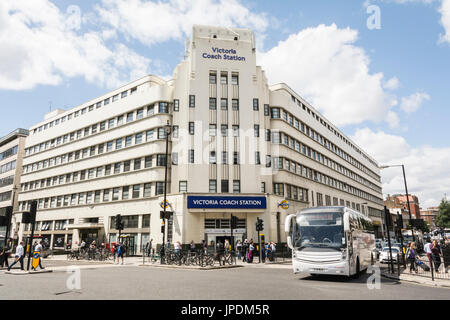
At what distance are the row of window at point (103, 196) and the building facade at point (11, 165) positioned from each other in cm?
1134

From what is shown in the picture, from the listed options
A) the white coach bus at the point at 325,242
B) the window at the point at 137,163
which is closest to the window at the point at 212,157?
the window at the point at 137,163

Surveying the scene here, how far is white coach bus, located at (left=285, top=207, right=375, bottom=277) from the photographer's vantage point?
12992mm

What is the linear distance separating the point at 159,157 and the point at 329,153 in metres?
29.2

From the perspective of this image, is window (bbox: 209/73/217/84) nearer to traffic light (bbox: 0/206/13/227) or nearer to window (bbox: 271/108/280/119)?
window (bbox: 271/108/280/119)

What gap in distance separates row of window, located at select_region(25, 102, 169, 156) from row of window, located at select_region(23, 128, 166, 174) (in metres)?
1.97

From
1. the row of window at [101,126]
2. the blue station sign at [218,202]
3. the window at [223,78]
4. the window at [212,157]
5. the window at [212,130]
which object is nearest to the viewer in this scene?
the blue station sign at [218,202]

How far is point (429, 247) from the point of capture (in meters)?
17.4

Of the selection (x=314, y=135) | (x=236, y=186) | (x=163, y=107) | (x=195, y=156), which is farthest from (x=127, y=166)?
(x=314, y=135)

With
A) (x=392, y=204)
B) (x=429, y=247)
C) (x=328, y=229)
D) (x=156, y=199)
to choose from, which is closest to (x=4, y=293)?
(x=328, y=229)

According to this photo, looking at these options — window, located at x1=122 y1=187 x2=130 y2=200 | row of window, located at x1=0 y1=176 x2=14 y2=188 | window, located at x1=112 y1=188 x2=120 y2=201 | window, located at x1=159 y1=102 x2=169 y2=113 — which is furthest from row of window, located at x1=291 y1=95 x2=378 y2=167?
row of window, located at x1=0 y1=176 x2=14 y2=188

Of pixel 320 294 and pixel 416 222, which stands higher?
pixel 416 222

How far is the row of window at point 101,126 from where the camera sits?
36.8 meters

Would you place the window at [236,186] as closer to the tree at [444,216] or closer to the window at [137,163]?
the window at [137,163]
